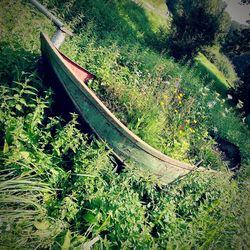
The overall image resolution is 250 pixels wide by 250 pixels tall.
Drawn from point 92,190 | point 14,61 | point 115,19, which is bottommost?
point 92,190

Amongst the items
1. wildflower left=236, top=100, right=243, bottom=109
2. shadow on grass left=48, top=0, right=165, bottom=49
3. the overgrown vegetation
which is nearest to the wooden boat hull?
the overgrown vegetation

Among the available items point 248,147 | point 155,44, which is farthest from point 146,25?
point 248,147

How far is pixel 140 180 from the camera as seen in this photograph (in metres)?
3.77

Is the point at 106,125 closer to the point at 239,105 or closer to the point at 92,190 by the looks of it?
the point at 92,190

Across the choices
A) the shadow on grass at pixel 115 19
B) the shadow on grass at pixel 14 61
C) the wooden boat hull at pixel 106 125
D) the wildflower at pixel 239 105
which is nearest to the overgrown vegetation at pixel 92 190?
the shadow on grass at pixel 14 61

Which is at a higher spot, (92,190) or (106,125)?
(106,125)

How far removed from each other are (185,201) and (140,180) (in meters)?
0.77

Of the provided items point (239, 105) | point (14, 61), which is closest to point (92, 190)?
point (14, 61)

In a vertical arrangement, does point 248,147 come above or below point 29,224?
above

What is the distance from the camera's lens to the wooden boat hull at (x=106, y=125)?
388cm

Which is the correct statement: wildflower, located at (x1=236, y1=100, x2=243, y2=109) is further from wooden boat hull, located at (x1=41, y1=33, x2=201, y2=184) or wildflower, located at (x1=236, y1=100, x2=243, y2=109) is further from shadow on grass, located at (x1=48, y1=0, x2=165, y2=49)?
wooden boat hull, located at (x1=41, y1=33, x2=201, y2=184)

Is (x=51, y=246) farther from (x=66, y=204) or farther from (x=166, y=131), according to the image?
(x=166, y=131)

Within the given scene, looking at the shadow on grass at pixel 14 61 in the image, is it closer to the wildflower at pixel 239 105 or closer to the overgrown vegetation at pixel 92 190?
the overgrown vegetation at pixel 92 190

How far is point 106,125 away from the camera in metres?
3.96
